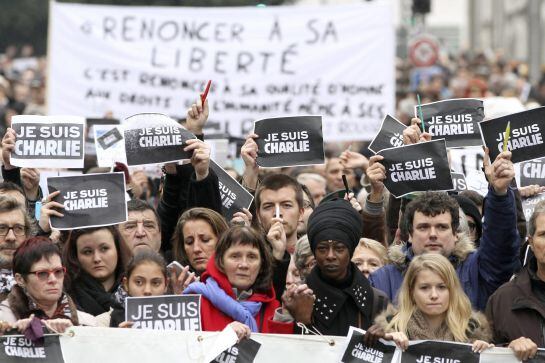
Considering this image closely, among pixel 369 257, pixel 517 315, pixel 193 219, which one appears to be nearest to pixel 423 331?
pixel 517 315

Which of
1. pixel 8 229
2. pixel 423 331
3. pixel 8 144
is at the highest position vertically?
pixel 8 144

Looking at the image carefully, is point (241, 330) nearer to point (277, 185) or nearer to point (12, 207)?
point (12, 207)

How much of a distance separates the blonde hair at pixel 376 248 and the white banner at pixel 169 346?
1.43 metres

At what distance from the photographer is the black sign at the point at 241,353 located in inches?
289

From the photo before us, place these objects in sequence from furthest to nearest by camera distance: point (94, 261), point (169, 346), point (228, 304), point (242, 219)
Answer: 1. point (242, 219)
2. point (94, 261)
3. point (228, 304)
4. point (169, 346)

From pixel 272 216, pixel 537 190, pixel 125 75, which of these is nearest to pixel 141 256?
pixel 272 216

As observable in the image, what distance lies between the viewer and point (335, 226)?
7.77 meters

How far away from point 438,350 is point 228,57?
8396 mm

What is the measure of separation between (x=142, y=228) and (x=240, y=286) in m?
1.50

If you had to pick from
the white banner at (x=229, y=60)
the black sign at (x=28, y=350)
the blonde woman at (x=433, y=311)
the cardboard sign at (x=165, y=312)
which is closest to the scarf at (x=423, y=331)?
the blonde woman at (x=433, y=311)

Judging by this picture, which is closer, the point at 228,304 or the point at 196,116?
the point at 228,304

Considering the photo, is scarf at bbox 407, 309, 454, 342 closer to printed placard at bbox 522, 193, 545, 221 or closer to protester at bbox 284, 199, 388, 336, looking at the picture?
protester at bbox 284, 199, 388, 336

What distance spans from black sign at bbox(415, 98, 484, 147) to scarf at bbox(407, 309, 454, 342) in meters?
2.30

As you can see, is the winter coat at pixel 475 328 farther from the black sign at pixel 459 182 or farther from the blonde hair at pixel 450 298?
the black sign at pixel 459 182
